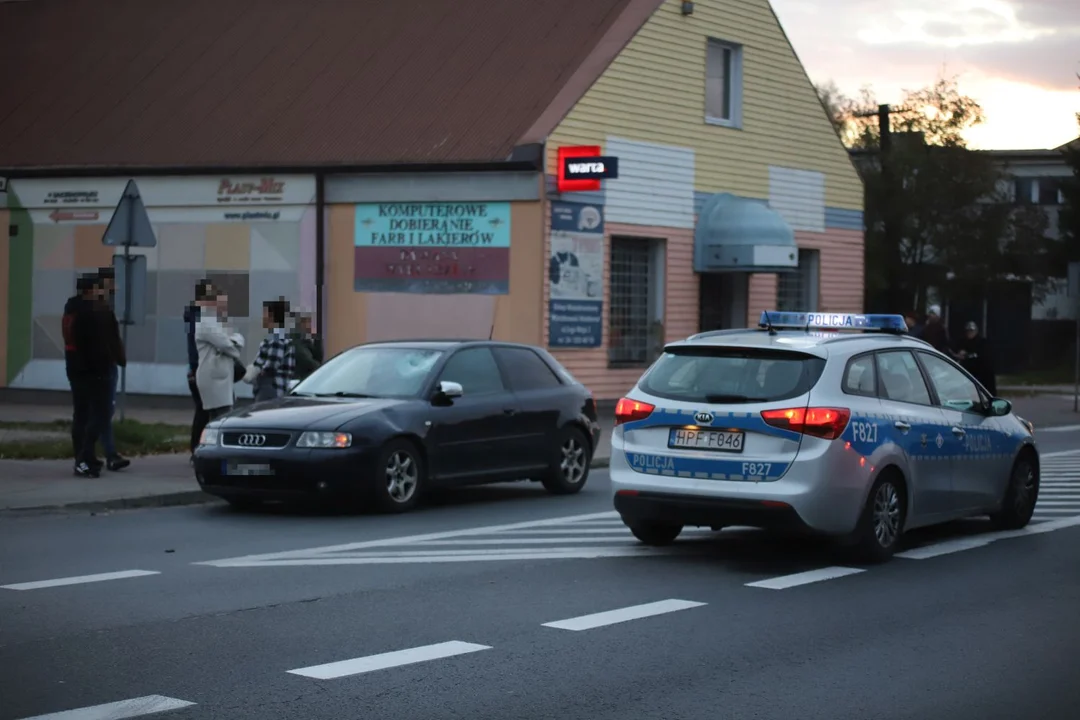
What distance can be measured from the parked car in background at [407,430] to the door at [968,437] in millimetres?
4240

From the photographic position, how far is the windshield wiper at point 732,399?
10570mm

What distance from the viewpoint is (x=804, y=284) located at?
32062 millimetres

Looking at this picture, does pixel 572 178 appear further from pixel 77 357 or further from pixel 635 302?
pixel 77 357

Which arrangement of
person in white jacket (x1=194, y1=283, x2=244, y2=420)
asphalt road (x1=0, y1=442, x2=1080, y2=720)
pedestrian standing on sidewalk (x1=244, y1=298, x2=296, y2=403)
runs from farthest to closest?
person in white jacket (x1=194, y1=283, x2=244, y2=420) → pedestrian standing on sidewalk (x1=244, y1=298, x2=296, y2=403) → asphalt road (x1=0, y1=442, x2=1080, y2=720)

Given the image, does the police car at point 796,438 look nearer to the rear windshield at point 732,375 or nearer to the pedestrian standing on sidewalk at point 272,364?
the rear windshield at point 732,375

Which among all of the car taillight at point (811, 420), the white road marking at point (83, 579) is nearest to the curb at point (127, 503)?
the white road marking at point (83, 579)

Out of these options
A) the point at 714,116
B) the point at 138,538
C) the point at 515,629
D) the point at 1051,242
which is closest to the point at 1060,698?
the point at 515,629

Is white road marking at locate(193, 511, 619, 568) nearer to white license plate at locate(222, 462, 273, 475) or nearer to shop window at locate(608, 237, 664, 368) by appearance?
white license plate at locate(222, 462, 273, 475)

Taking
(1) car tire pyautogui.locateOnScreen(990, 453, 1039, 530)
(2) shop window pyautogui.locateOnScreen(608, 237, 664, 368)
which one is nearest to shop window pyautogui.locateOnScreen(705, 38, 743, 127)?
(2) shop window pyautogui.locateOnScreen(608, 237, 664, 368)

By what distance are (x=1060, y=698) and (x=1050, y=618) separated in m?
2.04

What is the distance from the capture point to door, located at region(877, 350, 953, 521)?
11.0 meters

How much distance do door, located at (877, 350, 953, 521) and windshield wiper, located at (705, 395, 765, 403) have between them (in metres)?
0.91

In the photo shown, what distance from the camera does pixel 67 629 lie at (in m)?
8.13

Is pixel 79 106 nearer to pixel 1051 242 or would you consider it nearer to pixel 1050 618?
pixel 1050 618
